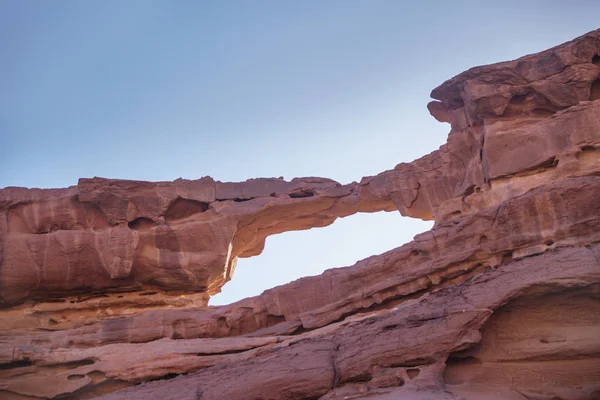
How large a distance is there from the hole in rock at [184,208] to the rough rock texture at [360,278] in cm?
6

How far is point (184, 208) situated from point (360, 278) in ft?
34.8

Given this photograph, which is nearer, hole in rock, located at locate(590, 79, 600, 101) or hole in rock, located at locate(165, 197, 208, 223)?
hole in rock, located at locate(590, 79, 600, 101)

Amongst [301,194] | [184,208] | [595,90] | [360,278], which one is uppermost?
[595,90]

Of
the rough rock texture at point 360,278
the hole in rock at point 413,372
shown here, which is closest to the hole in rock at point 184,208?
the rough rock texture at point 360,278

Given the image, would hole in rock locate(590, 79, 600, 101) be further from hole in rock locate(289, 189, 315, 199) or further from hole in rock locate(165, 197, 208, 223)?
hole in rock locate(165, 197, 208, 223)

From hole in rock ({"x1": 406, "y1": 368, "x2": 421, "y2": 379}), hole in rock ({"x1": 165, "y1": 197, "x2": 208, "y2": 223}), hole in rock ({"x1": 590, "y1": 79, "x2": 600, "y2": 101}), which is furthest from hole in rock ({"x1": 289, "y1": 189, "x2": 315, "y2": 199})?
hole in rock ({"x1": 406, "y1": 368, "x2": 421, "y2": 379})

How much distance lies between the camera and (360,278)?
1634 cm

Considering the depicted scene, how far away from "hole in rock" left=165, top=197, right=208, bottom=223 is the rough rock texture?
0.20 ft

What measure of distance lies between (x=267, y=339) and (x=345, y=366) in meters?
4.88

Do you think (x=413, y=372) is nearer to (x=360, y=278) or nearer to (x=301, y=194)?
(x=360, y=278)

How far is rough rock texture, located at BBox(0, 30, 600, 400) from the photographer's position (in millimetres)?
10086

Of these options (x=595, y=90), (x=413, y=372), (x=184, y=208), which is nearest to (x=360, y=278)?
(x=413, y=372)

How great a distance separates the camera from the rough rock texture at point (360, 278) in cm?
1009

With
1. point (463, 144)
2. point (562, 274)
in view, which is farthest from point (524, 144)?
point (562, 274)
